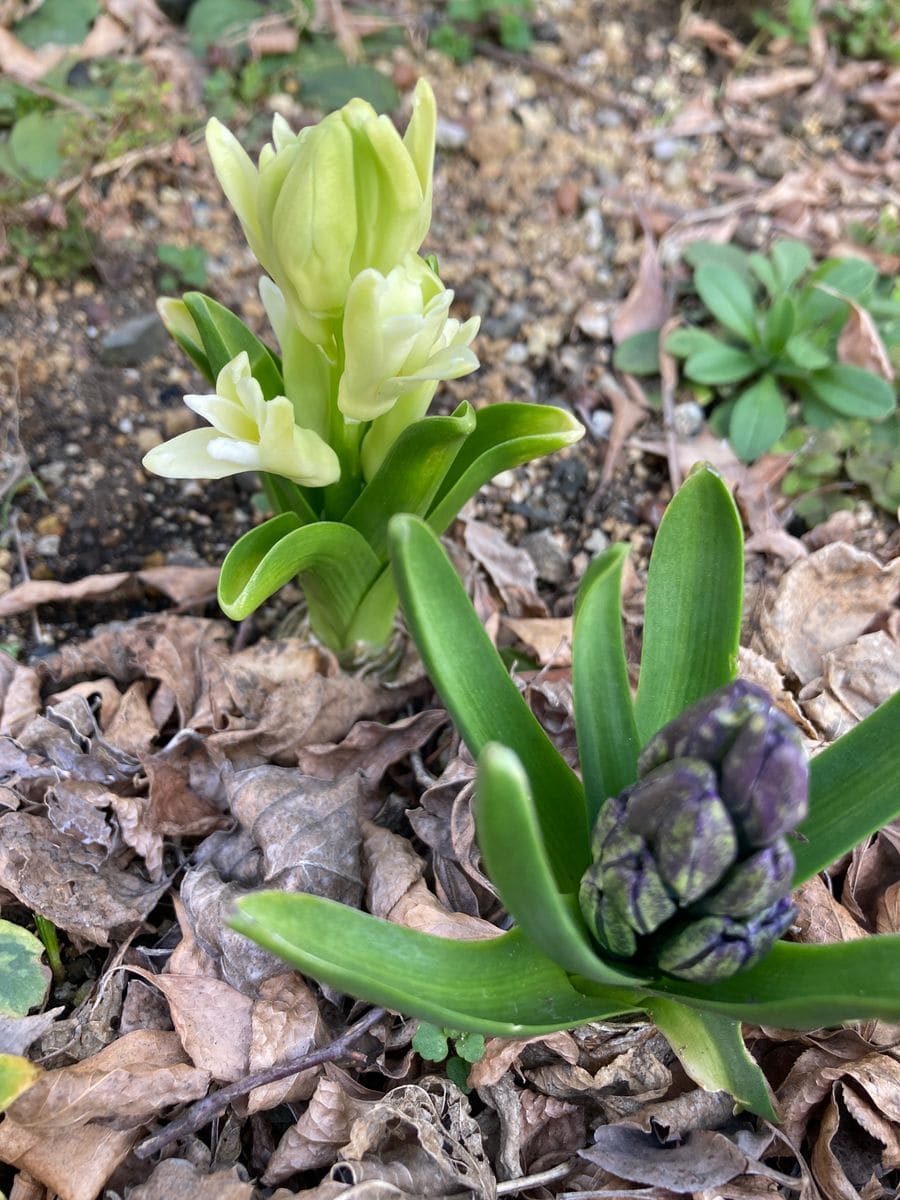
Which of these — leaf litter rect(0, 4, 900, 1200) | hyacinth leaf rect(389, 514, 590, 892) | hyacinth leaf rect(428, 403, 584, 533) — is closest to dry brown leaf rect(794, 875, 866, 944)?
leaf litter rect(0, 4, 900, 1200)

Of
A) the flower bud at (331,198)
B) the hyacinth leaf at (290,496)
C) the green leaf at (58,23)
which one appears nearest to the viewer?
the flower bud at (331,198)

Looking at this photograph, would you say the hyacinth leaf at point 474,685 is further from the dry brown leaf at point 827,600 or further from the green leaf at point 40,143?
the green leaf at point 40,143

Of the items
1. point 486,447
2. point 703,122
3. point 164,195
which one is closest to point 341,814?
point 486,447

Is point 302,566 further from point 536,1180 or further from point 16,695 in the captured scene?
point 536,1180

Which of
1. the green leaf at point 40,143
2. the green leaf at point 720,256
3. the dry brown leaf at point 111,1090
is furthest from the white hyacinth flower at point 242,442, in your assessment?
the green leaf at point 720,256

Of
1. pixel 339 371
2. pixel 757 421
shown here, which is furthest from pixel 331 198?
pixel 757 421
